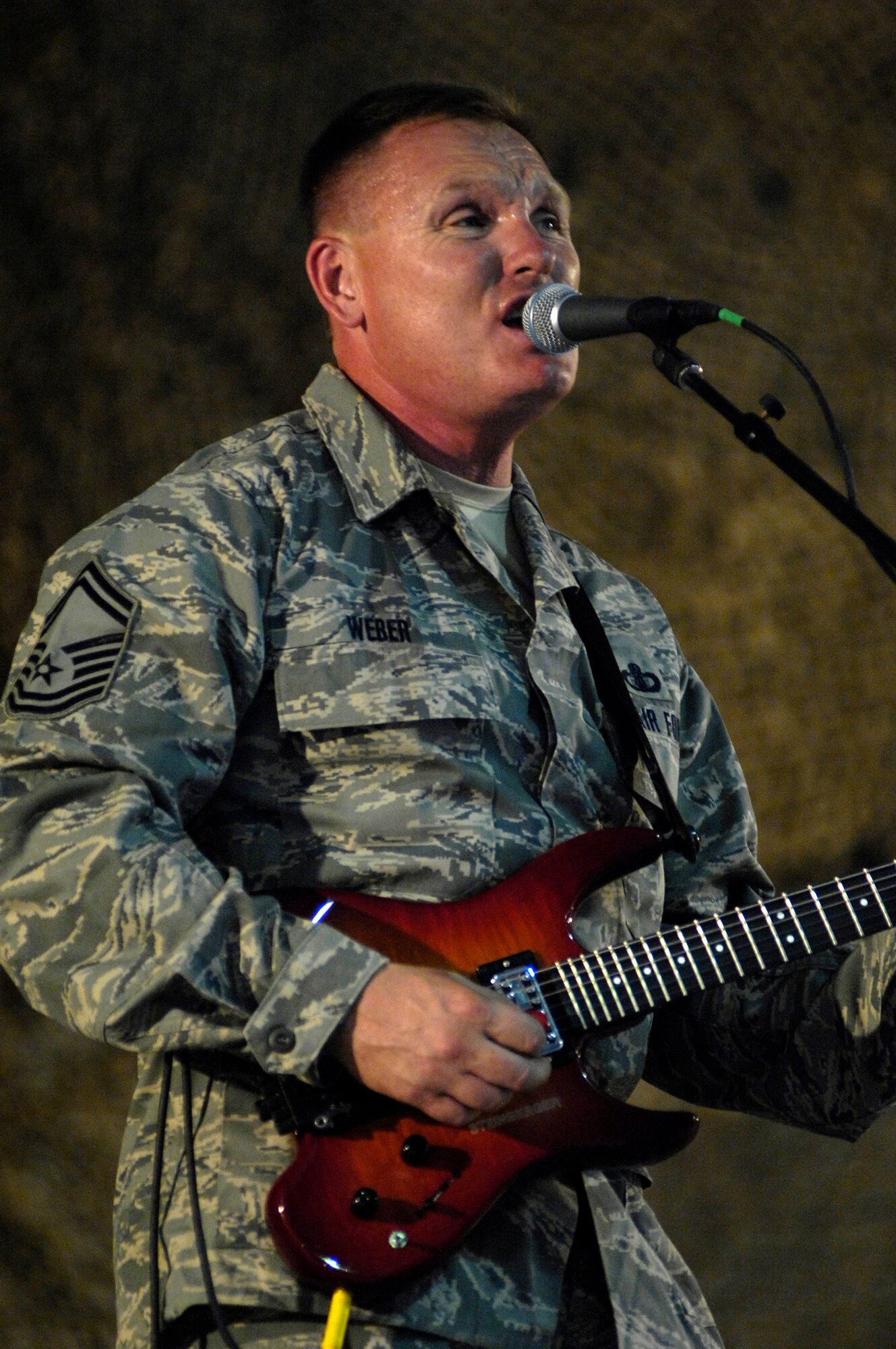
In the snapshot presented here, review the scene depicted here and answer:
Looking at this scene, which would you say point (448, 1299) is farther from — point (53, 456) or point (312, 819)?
point (53, 456)

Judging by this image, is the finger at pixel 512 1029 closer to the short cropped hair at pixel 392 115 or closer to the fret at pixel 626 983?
the fret at pixel 626 983

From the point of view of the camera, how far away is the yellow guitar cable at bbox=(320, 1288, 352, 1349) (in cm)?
129

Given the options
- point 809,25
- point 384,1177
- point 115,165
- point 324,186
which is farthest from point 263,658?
point 809,25

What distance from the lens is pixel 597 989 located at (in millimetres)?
1485

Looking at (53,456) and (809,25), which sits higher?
(809,25)

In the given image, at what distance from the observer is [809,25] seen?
3.04 m

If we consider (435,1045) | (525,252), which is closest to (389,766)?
(435,1045)

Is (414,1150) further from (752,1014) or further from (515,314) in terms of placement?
(515,314)

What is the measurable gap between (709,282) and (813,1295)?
6.70 feet

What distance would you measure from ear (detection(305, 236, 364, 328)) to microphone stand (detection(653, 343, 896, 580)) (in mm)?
793

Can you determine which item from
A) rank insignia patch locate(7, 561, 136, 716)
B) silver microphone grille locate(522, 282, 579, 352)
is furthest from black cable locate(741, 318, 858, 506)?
rank insignia patch locate(7, 561, 136, 716)

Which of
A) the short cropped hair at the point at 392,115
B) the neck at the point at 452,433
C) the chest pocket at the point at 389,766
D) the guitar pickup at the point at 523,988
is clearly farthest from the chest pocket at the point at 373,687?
the short cropped hair at the point at 392,115

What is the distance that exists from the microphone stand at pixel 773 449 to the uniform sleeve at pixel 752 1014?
581mm

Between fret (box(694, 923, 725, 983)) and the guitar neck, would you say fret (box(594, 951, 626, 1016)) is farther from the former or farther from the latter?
fret (box(694, 923, 725, 983))
